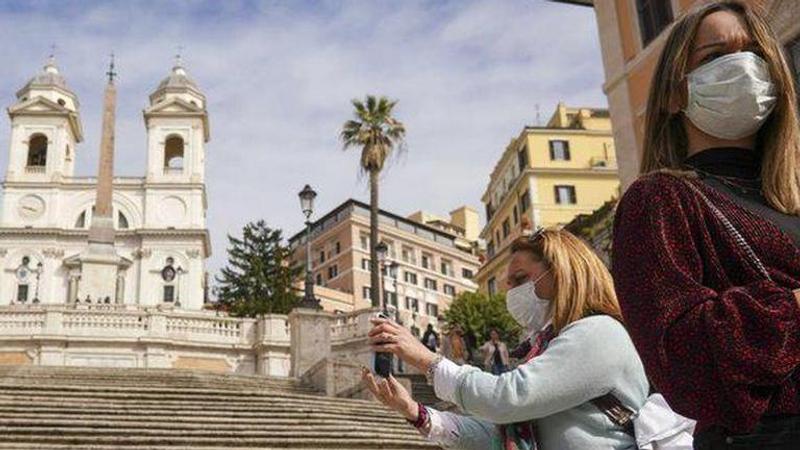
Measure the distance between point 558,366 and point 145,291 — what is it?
71314mm

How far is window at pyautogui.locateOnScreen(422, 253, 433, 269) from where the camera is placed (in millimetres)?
90500

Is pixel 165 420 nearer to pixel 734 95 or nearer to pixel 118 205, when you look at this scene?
pixel 734 95

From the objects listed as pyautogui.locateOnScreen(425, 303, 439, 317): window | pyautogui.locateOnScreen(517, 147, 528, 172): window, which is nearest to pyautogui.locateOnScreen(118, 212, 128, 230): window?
pyautogui.locateOnScreen(425, 303, 439, 317): window

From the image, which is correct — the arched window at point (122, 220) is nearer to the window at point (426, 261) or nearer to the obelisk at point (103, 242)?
the obelisk at point (103, 242)

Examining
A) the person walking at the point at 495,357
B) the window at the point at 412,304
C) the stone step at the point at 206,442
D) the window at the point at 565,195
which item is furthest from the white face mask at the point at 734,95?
the window at the point at 412,304

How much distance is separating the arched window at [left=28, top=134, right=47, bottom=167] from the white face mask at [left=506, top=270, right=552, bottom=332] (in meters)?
78.2

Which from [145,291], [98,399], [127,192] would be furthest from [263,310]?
[98,399]

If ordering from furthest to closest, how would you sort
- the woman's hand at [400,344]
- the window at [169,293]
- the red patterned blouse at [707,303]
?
the window at [169,293] → the woman's hand at [400,344] → the red patterned blouse at [707,303]

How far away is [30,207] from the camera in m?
71.4

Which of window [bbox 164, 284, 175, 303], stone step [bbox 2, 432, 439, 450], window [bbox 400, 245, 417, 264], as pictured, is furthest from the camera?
window [bbox 400, 245, 417, 264]

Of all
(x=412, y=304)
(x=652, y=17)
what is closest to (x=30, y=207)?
(x=412, y=304)

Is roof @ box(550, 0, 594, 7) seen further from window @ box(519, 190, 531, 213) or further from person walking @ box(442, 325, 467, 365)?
window @ box(519, 190, 531, 213)

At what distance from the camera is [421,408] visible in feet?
10.2

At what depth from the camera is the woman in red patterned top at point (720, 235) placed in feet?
5.52
